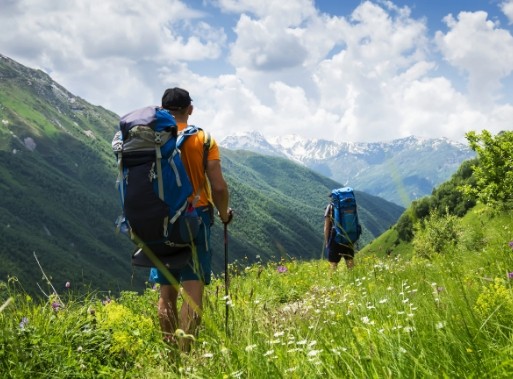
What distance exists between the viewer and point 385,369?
1663 millimetres

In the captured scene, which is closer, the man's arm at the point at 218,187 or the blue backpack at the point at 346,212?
the man's arm at the point at 218,187

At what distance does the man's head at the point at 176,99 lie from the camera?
16.6 feet

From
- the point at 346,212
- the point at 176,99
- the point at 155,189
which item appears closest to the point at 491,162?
the point at 346,212

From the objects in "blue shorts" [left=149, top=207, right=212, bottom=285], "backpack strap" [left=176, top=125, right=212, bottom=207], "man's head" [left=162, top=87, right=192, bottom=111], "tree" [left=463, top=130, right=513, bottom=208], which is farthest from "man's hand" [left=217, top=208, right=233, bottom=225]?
"tree" [left=463, top=130, right=513, bottom=208]

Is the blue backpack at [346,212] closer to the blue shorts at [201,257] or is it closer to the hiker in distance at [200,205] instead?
the hiker in distance at [200,205]

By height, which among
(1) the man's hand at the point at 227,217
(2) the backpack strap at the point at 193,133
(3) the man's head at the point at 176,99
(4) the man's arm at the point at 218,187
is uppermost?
(3) the man's head at the point at 176,99

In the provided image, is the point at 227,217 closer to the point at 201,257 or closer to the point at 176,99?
the point at 201,257

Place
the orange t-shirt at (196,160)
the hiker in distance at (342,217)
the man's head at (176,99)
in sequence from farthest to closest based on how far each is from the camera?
the hiker in distance at (342,217) < the man's head at (176,99) < the orange t-shirt at (196,160)

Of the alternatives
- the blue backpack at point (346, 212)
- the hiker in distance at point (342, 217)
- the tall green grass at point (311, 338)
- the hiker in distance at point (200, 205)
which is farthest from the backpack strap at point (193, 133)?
the blue backpack at point (346, 212)

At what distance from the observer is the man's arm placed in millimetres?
4645

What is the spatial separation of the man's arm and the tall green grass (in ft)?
4.06

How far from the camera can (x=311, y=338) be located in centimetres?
241

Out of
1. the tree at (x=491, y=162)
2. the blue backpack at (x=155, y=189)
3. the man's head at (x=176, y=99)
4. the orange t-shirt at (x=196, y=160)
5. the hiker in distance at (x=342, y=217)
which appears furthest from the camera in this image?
the tree at (x=491, y=162)

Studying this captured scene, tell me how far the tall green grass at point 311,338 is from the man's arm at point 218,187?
1239mm
